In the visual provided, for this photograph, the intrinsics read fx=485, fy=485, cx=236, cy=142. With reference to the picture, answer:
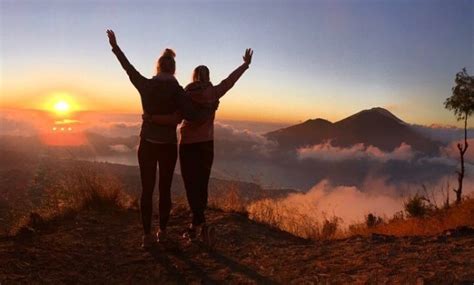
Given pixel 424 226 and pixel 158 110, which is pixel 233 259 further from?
pixel 424 226

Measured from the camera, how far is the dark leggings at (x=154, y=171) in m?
5.30

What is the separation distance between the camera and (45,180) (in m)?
9.52

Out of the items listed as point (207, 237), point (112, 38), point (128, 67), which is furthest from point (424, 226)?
point (112, 38)

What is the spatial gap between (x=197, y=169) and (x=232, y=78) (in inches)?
44.9

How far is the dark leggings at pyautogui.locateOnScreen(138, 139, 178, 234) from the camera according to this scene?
209 inches

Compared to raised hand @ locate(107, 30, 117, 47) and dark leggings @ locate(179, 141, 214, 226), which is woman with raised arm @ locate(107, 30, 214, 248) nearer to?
raised hand @ locate(107, 30, 117, 47)

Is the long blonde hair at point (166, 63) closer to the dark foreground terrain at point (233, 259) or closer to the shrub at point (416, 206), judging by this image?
the dark foreground terrain at point (233, 259)

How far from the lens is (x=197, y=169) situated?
5664 mm

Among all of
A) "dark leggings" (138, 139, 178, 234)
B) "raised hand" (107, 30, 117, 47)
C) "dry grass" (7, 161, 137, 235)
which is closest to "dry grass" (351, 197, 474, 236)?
"dark leggings" (138, 139, 178, 234)

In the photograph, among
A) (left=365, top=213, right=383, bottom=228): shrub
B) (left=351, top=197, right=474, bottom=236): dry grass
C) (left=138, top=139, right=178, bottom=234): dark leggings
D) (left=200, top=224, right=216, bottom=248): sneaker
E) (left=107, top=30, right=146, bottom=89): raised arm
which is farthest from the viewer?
(left=365, top=213, right=383, bottom=228): shrub

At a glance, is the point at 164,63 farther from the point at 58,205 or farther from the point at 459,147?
the point at 459,147

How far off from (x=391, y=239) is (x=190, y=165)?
2654mm

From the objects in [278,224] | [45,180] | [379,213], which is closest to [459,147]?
[379,213]

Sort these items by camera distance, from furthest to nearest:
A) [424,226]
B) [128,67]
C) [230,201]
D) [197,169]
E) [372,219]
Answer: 1. [372,219]
2. [424,226]
3. [230,201]
4. [197,169]
5. [128,67]
